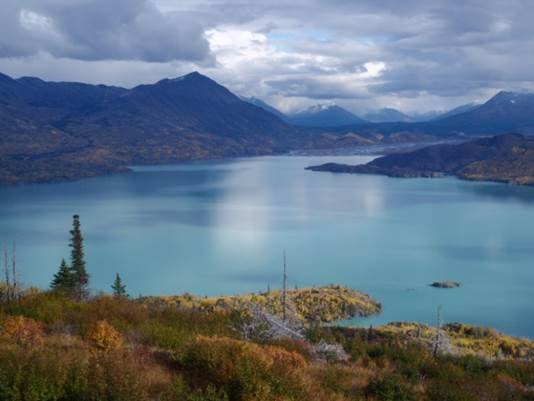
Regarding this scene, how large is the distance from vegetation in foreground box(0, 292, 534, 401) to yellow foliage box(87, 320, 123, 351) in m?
0.02

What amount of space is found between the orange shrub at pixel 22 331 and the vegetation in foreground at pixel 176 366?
18 mm

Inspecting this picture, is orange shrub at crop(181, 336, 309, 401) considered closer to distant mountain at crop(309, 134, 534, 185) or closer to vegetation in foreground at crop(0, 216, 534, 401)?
vegetation in foreground at crop(0, 216, 534, 401)

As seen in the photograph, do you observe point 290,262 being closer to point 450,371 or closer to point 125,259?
point 125,259

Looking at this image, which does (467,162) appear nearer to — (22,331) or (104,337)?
(104,337)

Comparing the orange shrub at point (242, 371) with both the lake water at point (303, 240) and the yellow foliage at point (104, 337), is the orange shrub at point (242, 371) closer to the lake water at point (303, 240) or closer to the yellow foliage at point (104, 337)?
the yellow foliage at point (104, 337)

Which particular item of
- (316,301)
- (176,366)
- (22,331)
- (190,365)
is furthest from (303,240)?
(190,365)

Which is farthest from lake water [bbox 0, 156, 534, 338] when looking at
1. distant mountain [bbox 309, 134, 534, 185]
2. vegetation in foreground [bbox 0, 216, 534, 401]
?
vegetation in foreground [bbox 0, 216, 534, 401]

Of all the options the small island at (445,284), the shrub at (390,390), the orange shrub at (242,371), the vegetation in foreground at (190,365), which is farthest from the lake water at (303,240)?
the orange shrub at (242,371)

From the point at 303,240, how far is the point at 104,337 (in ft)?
168

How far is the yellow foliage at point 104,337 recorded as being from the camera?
9085mm

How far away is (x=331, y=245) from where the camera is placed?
191 feet

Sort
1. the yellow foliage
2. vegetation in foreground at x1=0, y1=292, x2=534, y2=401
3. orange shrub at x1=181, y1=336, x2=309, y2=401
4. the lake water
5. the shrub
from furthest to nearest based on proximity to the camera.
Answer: the lake water → the yellow foliage → the shrub → orange shrub at x1=181, y1=336, x2=309, y2=401 → vegetation in foreground at x1=0, y1=292, x2=534, y2=401

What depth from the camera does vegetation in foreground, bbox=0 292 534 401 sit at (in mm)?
6559

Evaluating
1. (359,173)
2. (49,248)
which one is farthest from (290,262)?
(359,173)
